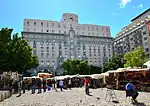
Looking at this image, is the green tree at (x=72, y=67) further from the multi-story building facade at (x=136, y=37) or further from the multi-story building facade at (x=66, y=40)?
the multi-story building facade at (x=136, y=37)

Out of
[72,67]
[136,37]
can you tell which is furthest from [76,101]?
[136,37]

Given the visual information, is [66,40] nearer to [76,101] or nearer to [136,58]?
[136,58]

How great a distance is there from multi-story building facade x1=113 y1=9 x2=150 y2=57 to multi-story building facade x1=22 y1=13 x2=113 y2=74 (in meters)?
11.6

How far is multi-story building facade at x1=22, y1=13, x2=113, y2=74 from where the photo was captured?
338ft

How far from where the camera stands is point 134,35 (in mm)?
92625

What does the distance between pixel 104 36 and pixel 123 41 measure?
1936 centimetres

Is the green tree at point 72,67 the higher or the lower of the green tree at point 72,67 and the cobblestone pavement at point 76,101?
the higher

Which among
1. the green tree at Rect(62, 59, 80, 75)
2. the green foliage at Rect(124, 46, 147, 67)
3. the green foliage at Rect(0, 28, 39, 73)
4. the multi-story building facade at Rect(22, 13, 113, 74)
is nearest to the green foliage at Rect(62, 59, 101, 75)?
the green tree at Rect(62, 59, 80, 75)

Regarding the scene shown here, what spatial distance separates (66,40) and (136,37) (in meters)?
38.9

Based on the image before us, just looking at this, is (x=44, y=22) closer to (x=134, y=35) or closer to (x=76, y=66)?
(x=76, y=66)

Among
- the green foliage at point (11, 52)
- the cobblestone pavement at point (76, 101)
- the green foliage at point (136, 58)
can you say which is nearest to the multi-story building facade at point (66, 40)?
the green foliage at point (11, 52)

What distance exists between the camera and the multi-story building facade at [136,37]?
83.5m

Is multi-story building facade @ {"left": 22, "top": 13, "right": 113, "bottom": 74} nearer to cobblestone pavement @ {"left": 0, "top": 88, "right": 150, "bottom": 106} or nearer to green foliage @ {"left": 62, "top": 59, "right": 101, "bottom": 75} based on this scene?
green foliage @ {"left": 62, "top": 59, "right": 101, "bottom": 75}

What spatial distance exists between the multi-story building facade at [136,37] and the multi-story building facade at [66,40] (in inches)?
457
